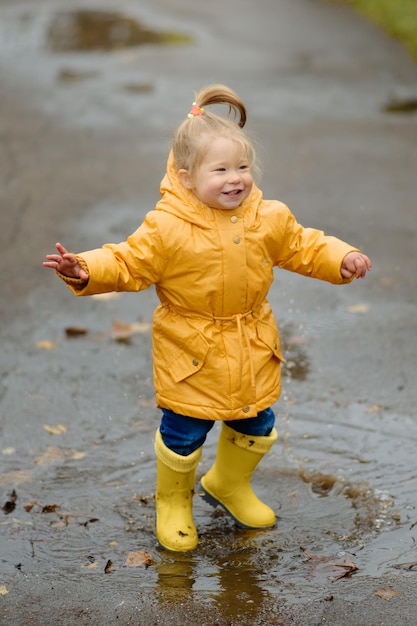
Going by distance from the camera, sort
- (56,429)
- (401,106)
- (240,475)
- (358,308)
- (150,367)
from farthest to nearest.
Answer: (401,106)
(358,308)
(150,367)
(56,429)
(240,475)

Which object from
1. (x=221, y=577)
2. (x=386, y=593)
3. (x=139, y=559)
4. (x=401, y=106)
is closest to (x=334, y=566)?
(x=386, y=593)

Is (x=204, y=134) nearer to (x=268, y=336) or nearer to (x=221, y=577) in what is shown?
(x=268, y=336)

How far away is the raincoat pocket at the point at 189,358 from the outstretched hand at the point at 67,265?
43cm

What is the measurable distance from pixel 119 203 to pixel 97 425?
313cm

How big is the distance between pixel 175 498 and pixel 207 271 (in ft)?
2.89

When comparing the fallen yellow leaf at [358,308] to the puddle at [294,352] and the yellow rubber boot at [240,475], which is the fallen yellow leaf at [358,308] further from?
the yellow rubber boot at [240,475]

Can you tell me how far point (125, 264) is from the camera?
136 inches

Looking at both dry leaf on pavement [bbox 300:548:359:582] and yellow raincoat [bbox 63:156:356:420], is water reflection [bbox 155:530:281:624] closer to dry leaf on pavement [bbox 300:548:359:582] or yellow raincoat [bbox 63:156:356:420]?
dry leaf on pavement [bbox 300:548:359:582]

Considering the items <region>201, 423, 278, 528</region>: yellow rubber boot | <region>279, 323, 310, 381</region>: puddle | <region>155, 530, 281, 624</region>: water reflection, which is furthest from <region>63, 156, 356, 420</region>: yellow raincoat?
<region>279, 323, 310, 381</region>: puddle

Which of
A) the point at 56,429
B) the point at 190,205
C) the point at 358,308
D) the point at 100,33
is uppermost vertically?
the point at 190,205

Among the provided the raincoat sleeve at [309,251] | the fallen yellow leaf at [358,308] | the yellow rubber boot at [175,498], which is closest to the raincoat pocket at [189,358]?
the yellow rubber boot at [175,498]

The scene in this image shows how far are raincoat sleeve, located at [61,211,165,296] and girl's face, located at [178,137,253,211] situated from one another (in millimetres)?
203

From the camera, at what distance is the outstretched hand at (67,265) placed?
331 cm

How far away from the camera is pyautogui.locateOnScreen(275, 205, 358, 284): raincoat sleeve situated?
3611 millimetres
